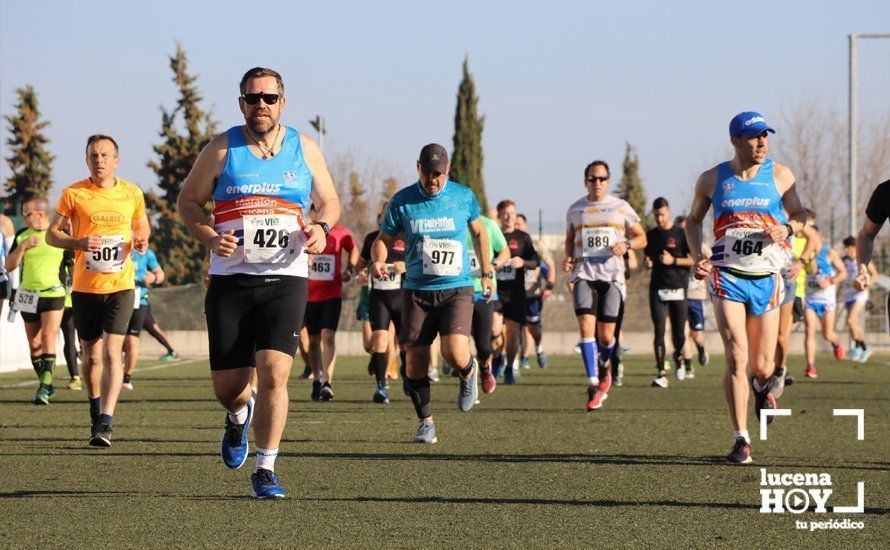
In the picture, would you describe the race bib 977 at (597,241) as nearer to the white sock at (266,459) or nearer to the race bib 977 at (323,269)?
the race bib 977 at (323,269)

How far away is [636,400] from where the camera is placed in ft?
50.7

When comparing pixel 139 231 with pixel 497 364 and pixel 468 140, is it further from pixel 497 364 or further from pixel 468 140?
pixel 468 140

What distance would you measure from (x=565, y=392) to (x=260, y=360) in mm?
9878

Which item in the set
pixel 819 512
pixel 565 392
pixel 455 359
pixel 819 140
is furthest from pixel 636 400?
pixel 819 140

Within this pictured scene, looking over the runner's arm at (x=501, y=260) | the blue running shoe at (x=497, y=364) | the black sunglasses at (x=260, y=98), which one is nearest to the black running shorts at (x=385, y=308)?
the runner's arm at (x=501, y=260)

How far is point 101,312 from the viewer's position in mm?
10789

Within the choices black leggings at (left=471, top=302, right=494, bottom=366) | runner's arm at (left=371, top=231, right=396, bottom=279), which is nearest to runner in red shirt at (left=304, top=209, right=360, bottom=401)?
black leggings at (left=471, top=302, right=494, bottom=366)

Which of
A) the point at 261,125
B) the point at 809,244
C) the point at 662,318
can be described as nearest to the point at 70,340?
the point at 662,318

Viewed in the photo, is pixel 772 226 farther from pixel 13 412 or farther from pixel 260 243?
pixel 13 412

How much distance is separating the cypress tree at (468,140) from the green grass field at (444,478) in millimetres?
41423

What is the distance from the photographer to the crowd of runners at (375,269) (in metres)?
7.45

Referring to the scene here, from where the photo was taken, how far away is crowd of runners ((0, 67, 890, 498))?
293 inches

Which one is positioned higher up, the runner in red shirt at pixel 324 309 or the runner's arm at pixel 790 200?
the runner's arm at pixel 790 200

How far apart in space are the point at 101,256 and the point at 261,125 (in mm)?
3760
